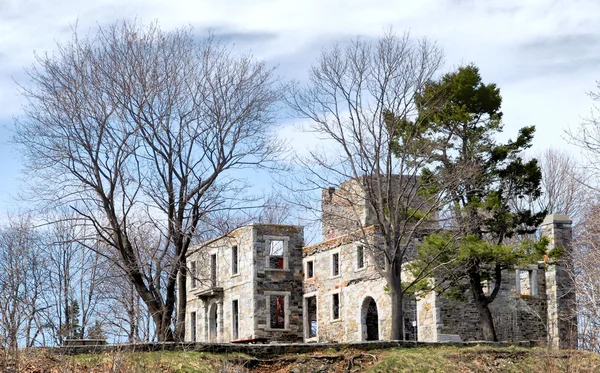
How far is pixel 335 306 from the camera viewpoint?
3944 centimetres

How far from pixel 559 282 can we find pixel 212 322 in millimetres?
16136

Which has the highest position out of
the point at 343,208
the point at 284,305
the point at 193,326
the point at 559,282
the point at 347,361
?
the point at 343,208

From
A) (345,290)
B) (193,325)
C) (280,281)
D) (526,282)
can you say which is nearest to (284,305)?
(280,281)

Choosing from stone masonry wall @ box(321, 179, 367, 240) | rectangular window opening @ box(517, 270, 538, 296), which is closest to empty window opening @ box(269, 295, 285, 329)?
stone masonry wall @ box(321, 179, 367, 240)

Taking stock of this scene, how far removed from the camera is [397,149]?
29.2 m

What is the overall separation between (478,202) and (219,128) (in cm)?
986

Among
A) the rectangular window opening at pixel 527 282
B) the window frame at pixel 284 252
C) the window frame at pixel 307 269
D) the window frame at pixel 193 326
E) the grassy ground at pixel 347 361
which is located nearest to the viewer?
the grassy ground at pixel 347 361

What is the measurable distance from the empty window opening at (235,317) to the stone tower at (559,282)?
1338cm

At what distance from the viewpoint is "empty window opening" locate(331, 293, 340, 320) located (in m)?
39.2

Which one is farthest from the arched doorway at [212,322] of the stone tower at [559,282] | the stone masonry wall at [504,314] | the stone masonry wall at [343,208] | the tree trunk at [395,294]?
the tree trunk at [395,294]

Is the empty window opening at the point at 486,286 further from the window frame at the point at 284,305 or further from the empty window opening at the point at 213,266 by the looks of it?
the empty window opening at the point at 213,266

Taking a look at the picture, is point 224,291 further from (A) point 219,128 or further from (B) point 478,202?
(A) point 219,128

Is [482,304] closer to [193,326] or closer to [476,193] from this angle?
[476,193]

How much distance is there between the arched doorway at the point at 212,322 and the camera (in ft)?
144
